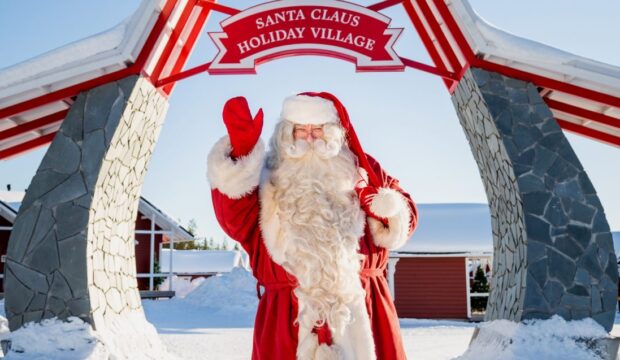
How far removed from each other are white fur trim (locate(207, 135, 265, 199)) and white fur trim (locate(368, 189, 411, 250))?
58cm

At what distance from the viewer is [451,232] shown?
1661cm

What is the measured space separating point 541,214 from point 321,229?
3.66 m

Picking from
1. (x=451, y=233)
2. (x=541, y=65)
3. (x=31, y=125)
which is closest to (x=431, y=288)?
(x=451, y=233)

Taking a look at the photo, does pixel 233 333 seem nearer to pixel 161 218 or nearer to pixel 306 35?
pixel 306 35

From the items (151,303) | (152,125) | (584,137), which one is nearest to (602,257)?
(584,137)

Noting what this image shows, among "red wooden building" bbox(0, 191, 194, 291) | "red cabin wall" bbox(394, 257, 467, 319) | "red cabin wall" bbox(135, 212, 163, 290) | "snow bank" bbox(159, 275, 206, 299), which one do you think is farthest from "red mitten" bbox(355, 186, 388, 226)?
"snow bank" bbox(159, 275, 206, 299)

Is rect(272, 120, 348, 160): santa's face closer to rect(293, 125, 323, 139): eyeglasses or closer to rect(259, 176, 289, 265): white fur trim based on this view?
rect(293, 125, 323, 139): eyeglasses

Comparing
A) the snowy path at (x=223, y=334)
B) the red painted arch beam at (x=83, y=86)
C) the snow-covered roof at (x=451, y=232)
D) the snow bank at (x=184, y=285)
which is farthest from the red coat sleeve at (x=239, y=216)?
the snow bank at (x=184, y=285)

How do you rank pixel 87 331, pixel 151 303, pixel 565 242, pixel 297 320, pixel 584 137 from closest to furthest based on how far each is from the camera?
pixel 297 320, pixel 87 331, pixel 565 242, pixel 584 137, pixel 151 303

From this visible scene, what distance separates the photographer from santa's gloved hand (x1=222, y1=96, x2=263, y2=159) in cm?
275

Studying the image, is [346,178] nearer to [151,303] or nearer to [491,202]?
[491,202]

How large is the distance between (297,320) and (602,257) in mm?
4157

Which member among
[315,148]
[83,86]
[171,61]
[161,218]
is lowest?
[315,148]

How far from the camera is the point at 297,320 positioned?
Answer: 109 inches
